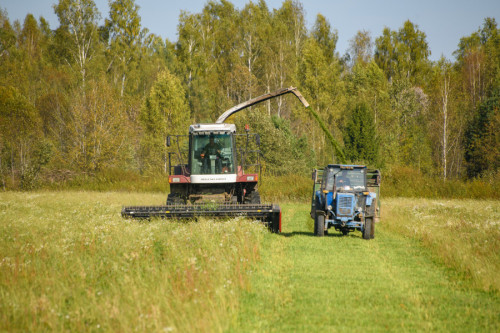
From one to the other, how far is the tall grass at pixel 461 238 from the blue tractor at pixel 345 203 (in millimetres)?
1385

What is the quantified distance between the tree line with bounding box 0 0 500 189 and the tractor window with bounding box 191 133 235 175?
20.4 meters

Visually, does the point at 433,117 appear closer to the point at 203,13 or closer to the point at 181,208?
the point at 203,13

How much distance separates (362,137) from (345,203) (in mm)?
30257

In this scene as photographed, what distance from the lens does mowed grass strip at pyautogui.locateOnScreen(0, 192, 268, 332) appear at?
20.2 feet

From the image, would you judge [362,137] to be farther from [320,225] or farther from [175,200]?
[320,225]

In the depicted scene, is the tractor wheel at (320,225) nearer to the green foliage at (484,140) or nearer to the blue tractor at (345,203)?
the blue tractor at (345,203)

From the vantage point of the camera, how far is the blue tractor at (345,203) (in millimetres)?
13742

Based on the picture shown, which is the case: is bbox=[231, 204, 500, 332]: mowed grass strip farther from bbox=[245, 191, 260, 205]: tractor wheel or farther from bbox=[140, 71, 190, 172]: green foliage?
bbox=[140, 71, 190, 172]: green foliage

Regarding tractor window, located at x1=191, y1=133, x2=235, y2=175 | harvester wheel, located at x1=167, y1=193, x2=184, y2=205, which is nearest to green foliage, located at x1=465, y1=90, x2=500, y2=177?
tractor window, located at x1=191, y1=133, x2=235, y2=175

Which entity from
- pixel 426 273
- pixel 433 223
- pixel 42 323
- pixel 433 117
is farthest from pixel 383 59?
pixel 42 323

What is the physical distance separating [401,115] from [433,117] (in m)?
4.60

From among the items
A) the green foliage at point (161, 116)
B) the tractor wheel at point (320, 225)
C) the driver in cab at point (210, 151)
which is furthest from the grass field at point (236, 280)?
the green foliage at point (161, 116)

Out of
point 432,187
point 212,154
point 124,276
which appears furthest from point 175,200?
point 432,187

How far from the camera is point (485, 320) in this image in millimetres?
6867
